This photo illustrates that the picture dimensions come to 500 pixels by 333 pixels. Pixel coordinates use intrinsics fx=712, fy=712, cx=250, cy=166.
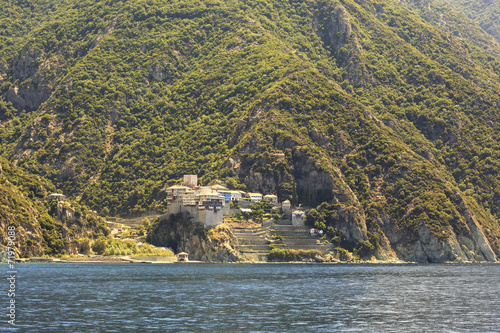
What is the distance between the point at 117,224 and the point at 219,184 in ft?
96.6

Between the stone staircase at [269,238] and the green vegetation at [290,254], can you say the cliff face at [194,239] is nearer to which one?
the stone staircase at [269,238]

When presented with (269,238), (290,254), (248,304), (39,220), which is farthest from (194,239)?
(248,304)

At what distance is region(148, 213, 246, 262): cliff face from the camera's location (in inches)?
5901

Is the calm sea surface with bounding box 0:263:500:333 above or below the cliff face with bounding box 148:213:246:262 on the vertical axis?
below

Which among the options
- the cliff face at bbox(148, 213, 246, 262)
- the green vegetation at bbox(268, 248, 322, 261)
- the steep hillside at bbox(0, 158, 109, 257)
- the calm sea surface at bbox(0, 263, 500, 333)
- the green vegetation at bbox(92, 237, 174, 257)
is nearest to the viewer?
the calm sea surface at bbox(0, 263, 500, 333)

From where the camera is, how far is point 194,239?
15388cm

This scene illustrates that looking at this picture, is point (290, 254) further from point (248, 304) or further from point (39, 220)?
point (248, 304)

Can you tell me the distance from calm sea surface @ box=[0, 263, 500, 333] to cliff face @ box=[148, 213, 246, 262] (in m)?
46.9

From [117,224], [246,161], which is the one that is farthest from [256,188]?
[117,224]

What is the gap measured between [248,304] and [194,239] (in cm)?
8691

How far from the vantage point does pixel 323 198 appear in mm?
175125

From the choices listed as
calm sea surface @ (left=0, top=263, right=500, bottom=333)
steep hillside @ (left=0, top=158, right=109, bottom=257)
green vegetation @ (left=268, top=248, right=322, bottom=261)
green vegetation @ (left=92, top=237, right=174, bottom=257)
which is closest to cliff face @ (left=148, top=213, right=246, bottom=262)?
green vegetation @ (left=92, top=237, right=174, bottom=257)

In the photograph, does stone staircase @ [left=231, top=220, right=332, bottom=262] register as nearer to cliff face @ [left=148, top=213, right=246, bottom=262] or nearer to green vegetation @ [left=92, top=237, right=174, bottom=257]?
cliff face @ [left=148, top=213, right=246, bottom=262]

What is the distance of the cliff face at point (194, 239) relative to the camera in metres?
150
